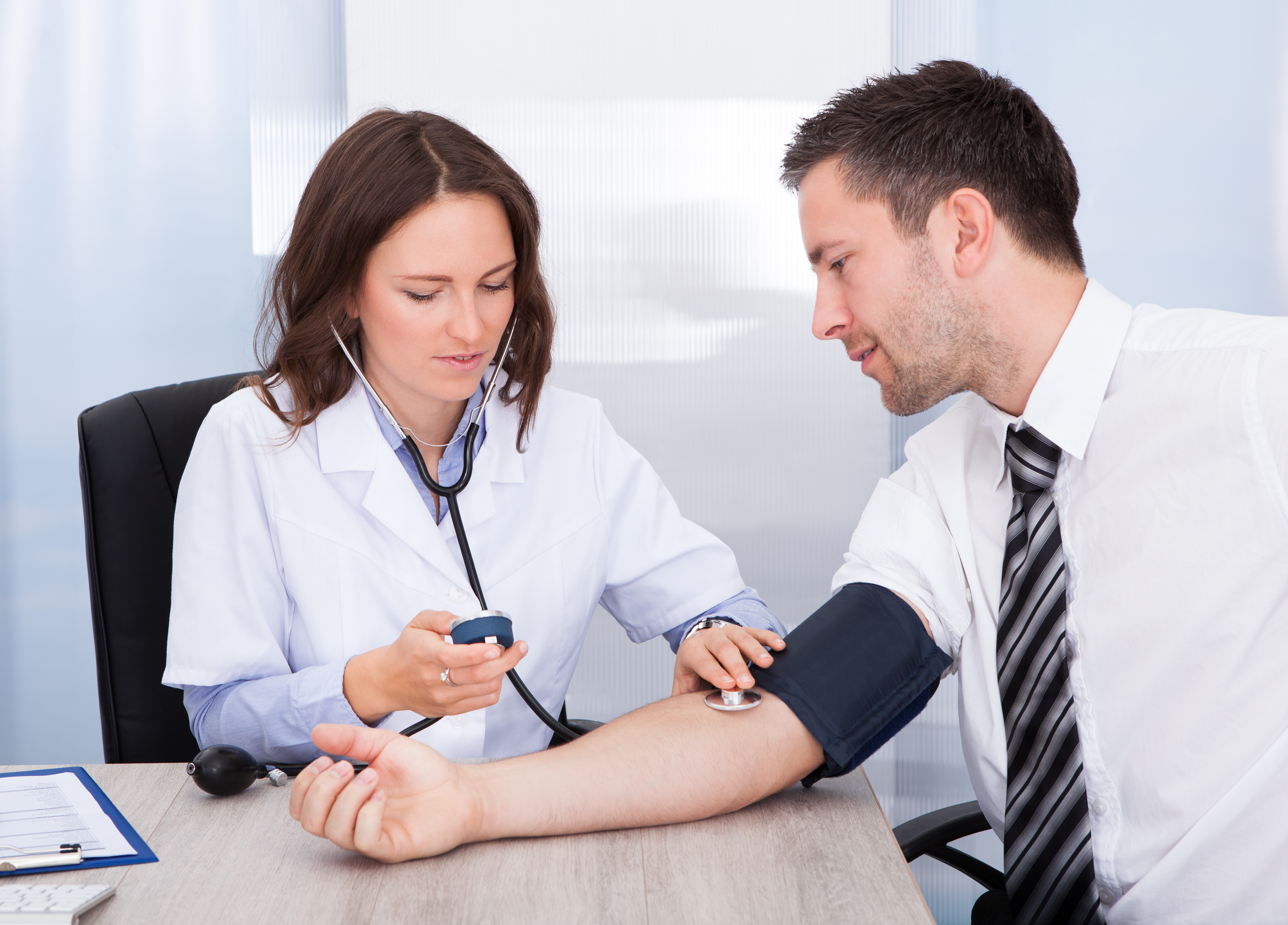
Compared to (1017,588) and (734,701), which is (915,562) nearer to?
(1017,588)

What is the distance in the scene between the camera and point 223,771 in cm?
93

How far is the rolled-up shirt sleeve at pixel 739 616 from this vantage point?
1368 millimetres

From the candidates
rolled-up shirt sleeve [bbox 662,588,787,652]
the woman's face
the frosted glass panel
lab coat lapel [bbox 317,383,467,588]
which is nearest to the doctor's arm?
rolled-up shirt sleeve [bbox 662,588,787,652]

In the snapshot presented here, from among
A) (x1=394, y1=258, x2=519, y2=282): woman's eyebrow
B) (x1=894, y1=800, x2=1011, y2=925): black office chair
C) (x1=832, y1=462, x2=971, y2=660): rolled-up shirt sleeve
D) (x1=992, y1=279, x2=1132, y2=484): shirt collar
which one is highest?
(x1=394, y1=258, x2=519, y2=282): woman's eyebrow

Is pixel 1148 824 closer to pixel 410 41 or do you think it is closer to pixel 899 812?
pixel 899 812

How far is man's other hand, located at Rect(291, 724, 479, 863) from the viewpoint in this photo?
31.8 inches

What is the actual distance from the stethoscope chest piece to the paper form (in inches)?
21.0

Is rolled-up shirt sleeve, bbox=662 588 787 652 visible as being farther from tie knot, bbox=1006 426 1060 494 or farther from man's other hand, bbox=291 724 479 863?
man's other hand, bbox=291 724 479 863

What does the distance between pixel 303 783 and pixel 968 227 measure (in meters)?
0.91

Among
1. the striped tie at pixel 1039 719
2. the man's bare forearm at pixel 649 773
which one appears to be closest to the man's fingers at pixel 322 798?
the man's bare forearm at pixel 649 773

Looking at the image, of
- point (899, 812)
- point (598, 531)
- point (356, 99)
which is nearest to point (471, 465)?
point (598, 531)

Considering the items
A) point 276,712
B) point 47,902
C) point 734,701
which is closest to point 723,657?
point 734,701

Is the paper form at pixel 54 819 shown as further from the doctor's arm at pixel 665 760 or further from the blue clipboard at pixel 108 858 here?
the doctor's arm at pixel 665 760

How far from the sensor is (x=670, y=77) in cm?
209
